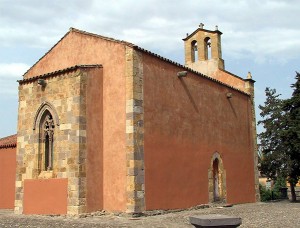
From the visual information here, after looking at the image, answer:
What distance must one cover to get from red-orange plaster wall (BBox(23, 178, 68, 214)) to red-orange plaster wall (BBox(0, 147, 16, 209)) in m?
3.41

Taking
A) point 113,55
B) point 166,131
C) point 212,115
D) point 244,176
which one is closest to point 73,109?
point 113,55

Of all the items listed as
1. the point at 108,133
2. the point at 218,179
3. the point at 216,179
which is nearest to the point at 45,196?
the point at 108,133

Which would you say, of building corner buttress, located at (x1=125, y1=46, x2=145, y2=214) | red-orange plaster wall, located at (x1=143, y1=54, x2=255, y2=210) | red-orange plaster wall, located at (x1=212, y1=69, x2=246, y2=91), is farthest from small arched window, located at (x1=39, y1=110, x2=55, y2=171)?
red-orange plaster wall, located at (x1=212, y1=69, x2=246, y2=91)

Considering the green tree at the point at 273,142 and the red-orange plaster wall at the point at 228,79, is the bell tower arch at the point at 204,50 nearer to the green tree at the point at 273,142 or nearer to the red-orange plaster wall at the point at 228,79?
the red-orange plaster wall at the point at 228,79

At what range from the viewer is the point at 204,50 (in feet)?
73.1

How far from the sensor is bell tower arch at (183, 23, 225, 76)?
853 inches

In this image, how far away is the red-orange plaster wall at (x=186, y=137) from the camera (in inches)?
547

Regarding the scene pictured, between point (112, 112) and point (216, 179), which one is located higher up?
point (112, 112)

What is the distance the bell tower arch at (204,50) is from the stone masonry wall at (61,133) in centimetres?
1010

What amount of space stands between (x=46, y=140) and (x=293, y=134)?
13.4 m

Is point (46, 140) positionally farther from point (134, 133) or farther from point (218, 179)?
point (218, 179)

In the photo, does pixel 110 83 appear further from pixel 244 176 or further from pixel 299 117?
pixel 299 117

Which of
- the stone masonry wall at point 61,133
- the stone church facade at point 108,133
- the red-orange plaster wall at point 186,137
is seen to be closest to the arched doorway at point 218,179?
the red-orange plaster wall at point 186,137

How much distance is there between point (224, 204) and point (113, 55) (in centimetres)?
877
